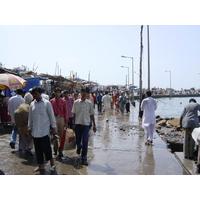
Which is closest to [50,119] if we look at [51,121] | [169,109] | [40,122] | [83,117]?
[51,121]

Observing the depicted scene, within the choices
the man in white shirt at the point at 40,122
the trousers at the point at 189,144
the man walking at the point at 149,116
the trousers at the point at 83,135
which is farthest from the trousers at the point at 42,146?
the man walking at the point at 149,116

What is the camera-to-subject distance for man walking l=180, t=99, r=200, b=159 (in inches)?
236

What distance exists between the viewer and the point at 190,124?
603cm

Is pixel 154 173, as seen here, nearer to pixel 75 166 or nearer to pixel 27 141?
pixel 75 166

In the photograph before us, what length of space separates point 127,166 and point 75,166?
1.18 meters

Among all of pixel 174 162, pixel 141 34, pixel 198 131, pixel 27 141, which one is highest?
pixel 141 34

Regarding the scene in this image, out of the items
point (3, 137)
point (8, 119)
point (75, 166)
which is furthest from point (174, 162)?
point (8, 119)

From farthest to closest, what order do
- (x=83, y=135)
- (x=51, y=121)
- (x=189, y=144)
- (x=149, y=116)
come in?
(x=149, y=116)
(x=189, y=144)
(x=83, y=135)
(x=51, y=121)

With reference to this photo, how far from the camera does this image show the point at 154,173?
15.6 ft

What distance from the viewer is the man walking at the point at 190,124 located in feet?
19.7

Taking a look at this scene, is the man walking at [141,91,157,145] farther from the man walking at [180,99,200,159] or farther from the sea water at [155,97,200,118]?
the sea water at [155,97,200,118]

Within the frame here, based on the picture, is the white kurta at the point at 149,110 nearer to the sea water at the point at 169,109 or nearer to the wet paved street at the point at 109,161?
the wet paved street at the point at 109,161

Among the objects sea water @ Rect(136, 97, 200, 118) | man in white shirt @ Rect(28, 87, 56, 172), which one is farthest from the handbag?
sea water @ Rect(136, 97, 200, 118)

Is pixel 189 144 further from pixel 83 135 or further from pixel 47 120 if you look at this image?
pixel 47 120
